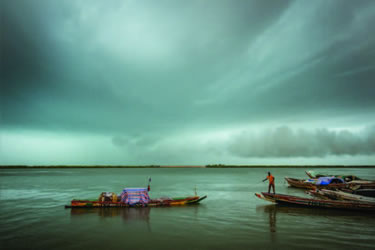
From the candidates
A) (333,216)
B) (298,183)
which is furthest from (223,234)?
(298,183)

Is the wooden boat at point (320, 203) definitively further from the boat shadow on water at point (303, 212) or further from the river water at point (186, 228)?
the river water at point (186, 228)

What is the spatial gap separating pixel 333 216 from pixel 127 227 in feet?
51.8

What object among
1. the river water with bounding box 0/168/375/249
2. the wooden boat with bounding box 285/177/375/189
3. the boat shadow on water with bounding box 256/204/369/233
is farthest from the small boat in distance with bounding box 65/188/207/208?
the wooden boat with bounding box 285/177/375/189

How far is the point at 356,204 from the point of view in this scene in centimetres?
1777

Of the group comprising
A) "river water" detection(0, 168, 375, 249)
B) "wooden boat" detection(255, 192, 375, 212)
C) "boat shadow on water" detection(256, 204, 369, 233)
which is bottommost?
"boat shadow on water" detection(256, 204, 369, 233)

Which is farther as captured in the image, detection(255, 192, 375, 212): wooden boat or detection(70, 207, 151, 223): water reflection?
detection(255, 192, 375, 212): wooden boat

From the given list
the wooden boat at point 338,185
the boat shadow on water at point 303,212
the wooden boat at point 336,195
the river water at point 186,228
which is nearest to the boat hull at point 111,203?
the river water at point 186,228

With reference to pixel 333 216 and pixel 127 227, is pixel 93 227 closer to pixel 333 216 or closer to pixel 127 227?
pixel 127 227

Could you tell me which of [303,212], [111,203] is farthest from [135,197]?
[303,212]

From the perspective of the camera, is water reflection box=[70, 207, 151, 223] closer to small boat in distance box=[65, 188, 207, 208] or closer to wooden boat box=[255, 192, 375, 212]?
small boat in distance box=[65, 188, 207, 208]

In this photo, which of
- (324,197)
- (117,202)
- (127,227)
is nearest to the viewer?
(127,227)

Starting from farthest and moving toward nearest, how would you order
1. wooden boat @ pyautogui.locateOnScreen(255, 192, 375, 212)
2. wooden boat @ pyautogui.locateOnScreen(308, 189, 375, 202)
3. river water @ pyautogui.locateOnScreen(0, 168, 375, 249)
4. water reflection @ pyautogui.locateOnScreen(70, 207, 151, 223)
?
1. wooden boat @ pyautogui.locateOnScreen(308, 189, 375, 202)
2. wooden boat @ pyautogui.locateOnScreen(255, 192, 375, 212)
3. water reflection @ pyautogui.locateOnScreen(70, 207, 151, 223)
4. river water @ pyautogui.locateOnScreen(0, 168, 375, 249)

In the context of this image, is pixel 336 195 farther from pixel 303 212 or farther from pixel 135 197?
pixel 135 197

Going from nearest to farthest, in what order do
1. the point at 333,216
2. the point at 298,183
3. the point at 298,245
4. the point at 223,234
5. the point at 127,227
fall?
the point at 298,245 → the point at 223,234 → the point at 127,227 → the point at 333,216 → the point at 298,183
